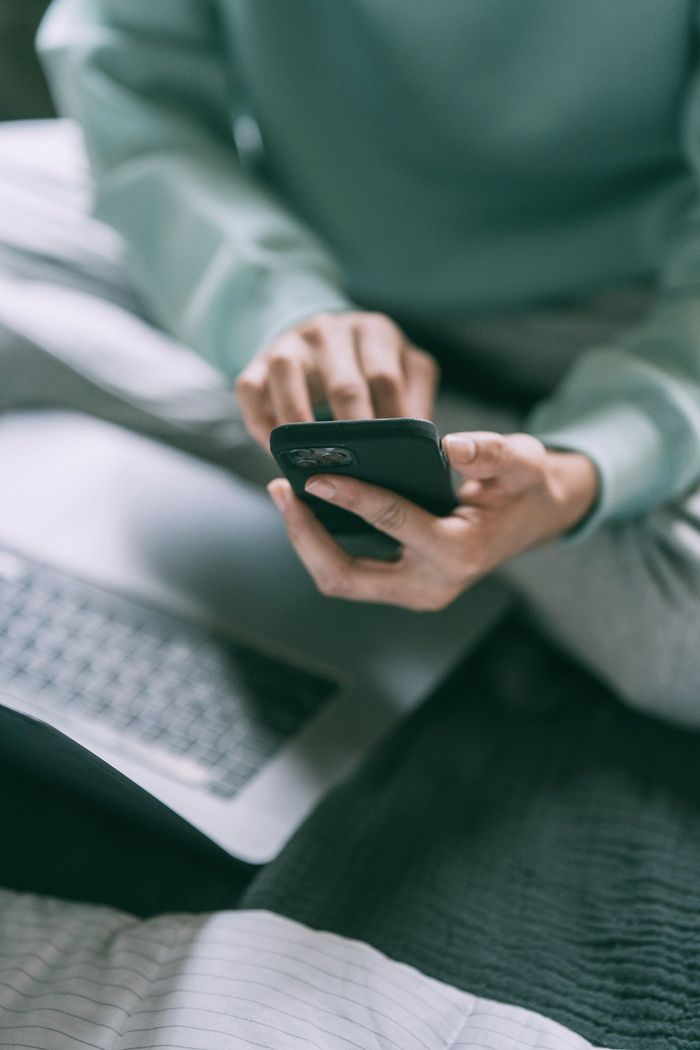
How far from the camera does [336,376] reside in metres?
0.54

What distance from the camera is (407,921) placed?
18.4 inches

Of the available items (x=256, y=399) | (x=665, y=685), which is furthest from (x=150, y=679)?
(x=665, y=685)

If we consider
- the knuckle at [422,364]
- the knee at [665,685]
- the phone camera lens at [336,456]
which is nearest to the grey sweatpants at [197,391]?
the knee at [665,685]

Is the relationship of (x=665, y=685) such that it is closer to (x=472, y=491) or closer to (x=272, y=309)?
(x=472, y=491)

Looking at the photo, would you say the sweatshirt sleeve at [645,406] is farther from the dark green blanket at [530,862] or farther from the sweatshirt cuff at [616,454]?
the dark green blanket at [530,862]

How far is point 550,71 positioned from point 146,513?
1.37ft

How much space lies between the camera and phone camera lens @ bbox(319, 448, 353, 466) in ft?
1.45

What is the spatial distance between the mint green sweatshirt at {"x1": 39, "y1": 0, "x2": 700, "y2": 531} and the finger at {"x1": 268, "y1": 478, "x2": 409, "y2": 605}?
0.49 ft

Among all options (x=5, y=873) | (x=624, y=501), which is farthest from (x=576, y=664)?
(x=5, y=873)

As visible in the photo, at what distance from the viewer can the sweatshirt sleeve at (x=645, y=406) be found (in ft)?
1.94

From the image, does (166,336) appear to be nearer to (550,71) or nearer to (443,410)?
(443,410)

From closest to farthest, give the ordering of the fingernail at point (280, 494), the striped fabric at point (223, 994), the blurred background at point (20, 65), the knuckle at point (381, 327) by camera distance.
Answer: the striped fabric at point (223, 994) → the fingernail at point (280, 494) → the knuckle at point (381, 327) → the blurred background at point (20, 65)

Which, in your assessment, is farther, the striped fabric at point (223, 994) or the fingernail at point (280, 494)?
the fingernail at point (280, 494)

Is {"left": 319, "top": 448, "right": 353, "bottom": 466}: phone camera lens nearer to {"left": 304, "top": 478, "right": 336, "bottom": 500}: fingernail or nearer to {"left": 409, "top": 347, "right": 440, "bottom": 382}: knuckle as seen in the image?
{"left": 304, "top": 478, "right": 336, "bottom": 500}: fingernail
